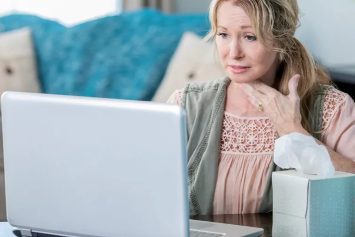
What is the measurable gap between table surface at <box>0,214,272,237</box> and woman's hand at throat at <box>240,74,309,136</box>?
26cm

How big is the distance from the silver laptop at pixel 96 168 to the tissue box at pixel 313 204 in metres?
0.08

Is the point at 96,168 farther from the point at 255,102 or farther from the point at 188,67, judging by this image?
the point at 188,67

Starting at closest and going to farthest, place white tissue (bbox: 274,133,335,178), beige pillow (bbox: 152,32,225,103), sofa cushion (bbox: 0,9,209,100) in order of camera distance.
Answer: white tissue (bbox: 274,133,335,178)
beige pillow (bbox: 152,32,225,103)
sofa cushion (bbox: 0,9,209,100)

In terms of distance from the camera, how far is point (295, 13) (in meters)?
1.87

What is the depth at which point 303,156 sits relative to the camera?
133cm

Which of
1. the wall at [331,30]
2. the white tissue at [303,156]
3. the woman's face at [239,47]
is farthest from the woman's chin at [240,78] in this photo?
the wall at [331,30]

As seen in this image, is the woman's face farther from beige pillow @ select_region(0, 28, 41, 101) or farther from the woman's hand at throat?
beige pillow @ select_region(0, 28, 41, 101)

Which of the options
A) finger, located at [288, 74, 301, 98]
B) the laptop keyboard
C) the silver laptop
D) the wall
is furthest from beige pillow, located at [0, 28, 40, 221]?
the laptop keyboard

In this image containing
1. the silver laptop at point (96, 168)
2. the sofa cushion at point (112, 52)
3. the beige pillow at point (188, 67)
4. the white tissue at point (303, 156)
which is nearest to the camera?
the silver laptop at point (96, 168)

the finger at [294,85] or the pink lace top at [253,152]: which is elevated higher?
the finger at [294,85]

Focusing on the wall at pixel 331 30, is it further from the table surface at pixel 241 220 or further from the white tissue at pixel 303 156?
the white tissue at pixel 303 156

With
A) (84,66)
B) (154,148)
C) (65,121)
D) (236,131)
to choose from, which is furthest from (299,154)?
(84,66)

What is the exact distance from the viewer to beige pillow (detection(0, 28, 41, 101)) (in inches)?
147

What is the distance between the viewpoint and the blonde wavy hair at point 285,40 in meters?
1.79
